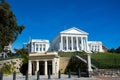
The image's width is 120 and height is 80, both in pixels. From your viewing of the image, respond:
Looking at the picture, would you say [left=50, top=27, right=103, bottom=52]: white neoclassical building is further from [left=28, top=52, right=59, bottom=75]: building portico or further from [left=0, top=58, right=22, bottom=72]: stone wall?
[left=28, top=52, right=59, bottom=75]: building portico

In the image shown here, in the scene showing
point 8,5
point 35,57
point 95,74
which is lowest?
point 95,74

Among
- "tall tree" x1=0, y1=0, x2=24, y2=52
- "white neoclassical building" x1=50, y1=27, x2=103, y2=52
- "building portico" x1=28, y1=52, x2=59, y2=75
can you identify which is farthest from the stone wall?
"white neoclassical building" x1=50, y1=27, x2=103, y2=52

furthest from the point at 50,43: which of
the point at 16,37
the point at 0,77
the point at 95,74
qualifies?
the point at 0,77

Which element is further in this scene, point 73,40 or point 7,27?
point 73,40

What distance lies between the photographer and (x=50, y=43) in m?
113

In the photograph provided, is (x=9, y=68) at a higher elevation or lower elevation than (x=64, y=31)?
lower

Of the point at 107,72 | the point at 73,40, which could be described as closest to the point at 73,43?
the point at 73,40

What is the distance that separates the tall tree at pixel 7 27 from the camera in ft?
114

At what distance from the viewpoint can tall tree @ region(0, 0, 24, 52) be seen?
3484 centimetres

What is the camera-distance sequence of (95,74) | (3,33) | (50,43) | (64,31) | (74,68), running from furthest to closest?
(50,43) → (64,31) → (74,68) → (3,33) → (95,74)

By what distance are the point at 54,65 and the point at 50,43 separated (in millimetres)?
74081

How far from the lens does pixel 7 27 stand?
3575cm

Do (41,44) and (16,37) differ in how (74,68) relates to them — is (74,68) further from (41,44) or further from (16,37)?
(41,44)

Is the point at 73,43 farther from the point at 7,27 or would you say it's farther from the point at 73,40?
the point at 7,27
